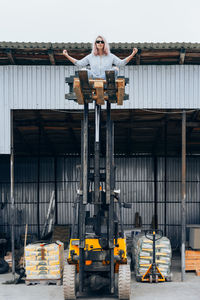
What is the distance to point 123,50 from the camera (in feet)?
40.8

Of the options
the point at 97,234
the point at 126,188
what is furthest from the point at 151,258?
the point at 126,188

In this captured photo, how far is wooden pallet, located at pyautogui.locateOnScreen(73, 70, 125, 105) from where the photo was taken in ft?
25.1

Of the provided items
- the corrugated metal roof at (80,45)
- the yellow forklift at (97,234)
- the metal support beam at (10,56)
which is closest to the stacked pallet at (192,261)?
the yellow forklift at (97,234)

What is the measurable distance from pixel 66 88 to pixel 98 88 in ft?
17.7

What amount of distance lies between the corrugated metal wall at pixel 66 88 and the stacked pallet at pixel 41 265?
3.62 metres

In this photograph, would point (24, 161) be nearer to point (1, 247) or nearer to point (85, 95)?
point (1, 247)

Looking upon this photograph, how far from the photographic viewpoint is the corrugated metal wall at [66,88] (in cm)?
1312

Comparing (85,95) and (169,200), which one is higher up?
(85,95)

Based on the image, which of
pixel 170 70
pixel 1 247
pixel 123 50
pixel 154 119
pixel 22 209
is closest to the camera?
pixel 123 50

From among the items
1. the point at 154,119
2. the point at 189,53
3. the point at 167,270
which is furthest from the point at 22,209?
the point at 189,53

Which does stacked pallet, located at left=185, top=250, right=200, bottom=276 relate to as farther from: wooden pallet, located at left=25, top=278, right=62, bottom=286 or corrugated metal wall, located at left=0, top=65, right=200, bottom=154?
corrugated metal wall, located at left=0, top=65, right=200, bottom=154

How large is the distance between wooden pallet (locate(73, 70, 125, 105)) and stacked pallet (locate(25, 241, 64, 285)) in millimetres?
5756

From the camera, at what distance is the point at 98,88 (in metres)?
8.02

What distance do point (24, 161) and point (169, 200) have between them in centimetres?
805
